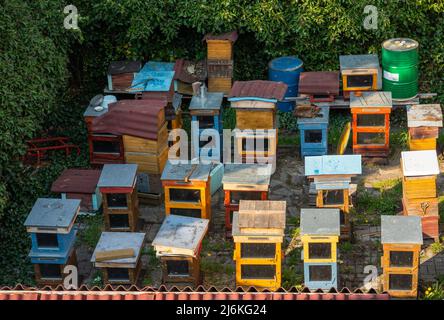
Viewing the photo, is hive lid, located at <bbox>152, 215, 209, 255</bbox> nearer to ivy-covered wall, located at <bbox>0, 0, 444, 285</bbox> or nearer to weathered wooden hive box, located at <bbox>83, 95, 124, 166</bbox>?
weathered wooden hive box, located at <bbox>83, 95, 124, 166</bbox>

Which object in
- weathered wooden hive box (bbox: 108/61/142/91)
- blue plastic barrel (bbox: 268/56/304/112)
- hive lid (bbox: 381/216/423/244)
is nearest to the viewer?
hive lid (bbox: 381/216/423/244)

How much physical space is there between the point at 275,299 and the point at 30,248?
7405mm

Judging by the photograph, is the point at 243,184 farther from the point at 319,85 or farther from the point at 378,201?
the point at 319,85

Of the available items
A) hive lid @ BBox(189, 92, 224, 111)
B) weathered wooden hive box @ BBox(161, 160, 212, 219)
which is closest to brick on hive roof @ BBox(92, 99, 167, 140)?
hive lid @ BBox(189, 92, 224, 111)

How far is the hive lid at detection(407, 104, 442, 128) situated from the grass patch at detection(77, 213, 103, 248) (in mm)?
6685

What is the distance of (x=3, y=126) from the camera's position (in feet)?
59.8

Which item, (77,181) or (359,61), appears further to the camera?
(359,61)

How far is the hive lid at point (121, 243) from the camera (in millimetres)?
16672

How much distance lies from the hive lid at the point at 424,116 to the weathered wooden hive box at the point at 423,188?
4.66 ft

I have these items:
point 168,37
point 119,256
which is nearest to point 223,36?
point 168,37

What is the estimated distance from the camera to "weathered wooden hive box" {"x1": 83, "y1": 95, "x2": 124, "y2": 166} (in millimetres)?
20156

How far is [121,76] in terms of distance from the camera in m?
22.7

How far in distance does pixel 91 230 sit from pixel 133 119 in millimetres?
2464

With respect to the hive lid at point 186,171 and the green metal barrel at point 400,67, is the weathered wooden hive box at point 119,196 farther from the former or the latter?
the green metal barrel at point 400,67
